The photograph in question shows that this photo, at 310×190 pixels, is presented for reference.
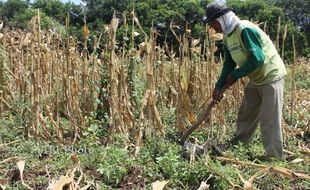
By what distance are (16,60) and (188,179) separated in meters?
3.22

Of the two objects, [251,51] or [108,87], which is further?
[108,87]

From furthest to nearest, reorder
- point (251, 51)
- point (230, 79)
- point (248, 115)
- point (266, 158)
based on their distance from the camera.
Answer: point (248, 115)
point (266, 158)
point (230, 79)
point (251, 51)

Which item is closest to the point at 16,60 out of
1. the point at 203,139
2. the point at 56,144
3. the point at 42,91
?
the point at 42,91

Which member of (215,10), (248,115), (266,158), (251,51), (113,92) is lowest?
(266,158)

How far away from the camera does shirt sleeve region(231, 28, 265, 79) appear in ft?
12.7

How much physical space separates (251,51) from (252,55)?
34 millimetres

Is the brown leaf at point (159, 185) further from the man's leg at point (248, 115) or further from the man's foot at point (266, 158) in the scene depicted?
the man's leg at point (248, 115)

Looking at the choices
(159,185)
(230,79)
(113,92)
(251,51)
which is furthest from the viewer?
(113,92)

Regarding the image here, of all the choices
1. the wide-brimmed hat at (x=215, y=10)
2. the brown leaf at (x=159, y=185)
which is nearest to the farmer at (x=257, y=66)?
the wide-brimmed hat at (x=215, y=10)

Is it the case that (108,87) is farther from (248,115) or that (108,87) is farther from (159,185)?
(159,185)

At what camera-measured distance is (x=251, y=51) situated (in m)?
3.86

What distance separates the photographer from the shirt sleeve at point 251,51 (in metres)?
3.87

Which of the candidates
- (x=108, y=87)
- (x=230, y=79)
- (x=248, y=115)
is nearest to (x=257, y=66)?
(x=230, y=79)

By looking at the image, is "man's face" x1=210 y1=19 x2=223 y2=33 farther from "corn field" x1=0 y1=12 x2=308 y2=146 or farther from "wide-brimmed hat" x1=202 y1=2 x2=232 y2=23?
"corn field" x1=0 y1=12 x2=308 y2=146
